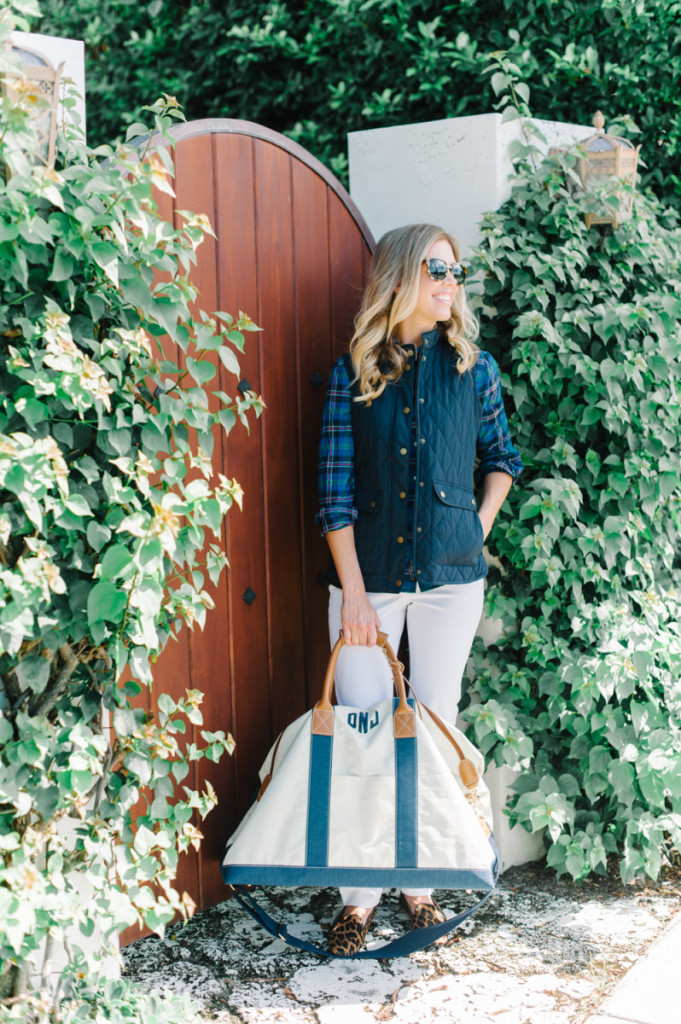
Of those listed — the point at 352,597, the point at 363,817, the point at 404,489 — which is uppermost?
the point at 404,489

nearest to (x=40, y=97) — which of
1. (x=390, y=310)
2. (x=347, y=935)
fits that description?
(x=390, y=310)

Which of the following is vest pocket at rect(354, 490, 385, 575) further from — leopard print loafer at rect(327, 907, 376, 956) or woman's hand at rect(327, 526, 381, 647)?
leopard print loafer at rect(327, 907, 376, 956)

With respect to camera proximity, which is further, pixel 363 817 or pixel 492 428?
pixel 492 428

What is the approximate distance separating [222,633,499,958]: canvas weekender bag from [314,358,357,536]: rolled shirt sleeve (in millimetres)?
407

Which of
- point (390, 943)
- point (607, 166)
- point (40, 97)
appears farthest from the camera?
point (607, 166)

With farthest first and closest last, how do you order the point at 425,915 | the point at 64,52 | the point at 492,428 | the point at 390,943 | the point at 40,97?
1. the point at 492,428
2. the point at 425,915
3. the point at 390,943
4. the point at 64,52
5. the point at 40,97

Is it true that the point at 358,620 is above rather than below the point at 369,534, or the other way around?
below

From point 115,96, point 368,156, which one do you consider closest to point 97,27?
point 115,96

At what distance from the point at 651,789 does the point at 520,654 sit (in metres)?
0.51

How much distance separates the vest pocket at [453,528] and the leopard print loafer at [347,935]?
0.91m

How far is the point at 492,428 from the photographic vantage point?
2.75 m

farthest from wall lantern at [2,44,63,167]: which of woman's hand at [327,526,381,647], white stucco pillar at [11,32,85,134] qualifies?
woman's hand at [327,526,381,647]

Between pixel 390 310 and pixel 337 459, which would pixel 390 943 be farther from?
pixel 390 310

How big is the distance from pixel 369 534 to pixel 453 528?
21 cm
